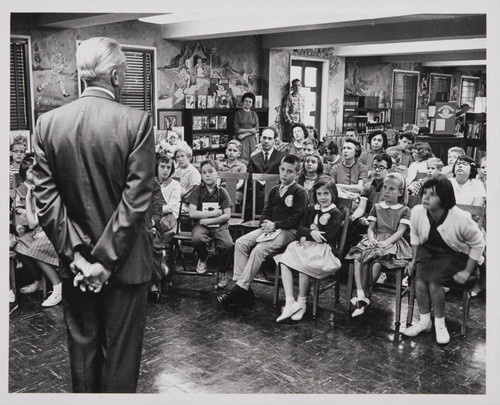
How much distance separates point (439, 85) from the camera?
15.4m

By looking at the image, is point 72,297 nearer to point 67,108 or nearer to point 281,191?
point 67,108

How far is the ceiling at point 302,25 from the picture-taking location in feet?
20.0

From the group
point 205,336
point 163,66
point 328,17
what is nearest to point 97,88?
point 205,336

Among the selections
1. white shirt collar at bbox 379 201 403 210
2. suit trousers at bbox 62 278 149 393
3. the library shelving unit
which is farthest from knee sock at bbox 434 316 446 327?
the library shelving unit

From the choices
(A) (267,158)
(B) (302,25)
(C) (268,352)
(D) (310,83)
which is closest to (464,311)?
(C) (268,352)

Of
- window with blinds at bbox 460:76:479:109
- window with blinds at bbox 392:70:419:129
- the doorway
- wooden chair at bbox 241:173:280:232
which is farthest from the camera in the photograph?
window with blinds at bbox 460:76:479:109

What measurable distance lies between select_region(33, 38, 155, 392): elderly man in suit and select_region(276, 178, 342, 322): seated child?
1.87 metres

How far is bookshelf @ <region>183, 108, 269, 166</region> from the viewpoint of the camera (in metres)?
8.58

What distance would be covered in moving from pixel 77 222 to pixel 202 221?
7.96 feet

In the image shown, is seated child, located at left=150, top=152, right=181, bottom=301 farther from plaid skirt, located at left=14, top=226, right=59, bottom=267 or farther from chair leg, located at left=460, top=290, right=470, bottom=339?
chair leg, located at left=460, top=290, right=470, bottom=339

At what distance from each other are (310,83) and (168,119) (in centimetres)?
387

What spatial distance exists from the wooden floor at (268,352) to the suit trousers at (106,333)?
29.9 inches

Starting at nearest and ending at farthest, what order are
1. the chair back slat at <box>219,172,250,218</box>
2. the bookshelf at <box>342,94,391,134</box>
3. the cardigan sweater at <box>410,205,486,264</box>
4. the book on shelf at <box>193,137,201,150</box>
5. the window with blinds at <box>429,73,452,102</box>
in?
the cardigan sweater at <box>410,205,486,264</box>, the chair back slat at <box>219,172,250,218</box>, the book on shelf at <box>193,137,201,150</box>, the bookshelf at <box>342,94,391,134</box>, the window with blinds at <box>429,73,452,102</box>

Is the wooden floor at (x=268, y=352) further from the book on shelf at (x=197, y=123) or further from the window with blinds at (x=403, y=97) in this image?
the window with blinds at (x=403, y=97)
